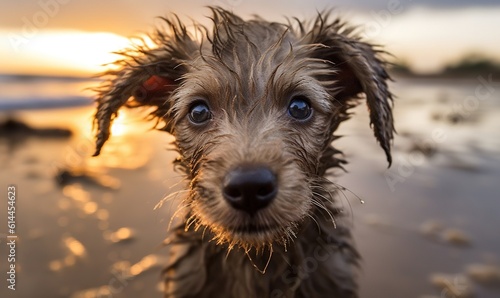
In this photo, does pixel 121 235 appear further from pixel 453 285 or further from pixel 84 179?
pixel 453 285

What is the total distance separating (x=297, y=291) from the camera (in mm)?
3850

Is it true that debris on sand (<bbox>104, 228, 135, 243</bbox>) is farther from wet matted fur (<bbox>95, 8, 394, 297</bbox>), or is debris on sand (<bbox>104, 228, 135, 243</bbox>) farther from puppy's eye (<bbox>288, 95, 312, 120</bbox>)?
puppy's eye (<bbox>288, 95, 312, 120</bbox>)

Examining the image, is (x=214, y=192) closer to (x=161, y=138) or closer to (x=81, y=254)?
(x=81, y=254)

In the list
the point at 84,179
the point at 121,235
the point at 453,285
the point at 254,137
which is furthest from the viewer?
the point at 84,179

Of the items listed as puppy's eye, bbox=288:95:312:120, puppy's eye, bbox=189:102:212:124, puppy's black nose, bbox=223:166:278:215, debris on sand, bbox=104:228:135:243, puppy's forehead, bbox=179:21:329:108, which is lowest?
debris on sand, bbox=104:228:135:243

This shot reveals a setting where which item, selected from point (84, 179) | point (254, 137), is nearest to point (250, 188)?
point (254, 137)

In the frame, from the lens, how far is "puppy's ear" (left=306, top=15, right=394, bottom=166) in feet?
12.6

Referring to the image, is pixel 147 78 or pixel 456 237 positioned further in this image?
pixel 456 237

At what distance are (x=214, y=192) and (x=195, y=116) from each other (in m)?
0.80

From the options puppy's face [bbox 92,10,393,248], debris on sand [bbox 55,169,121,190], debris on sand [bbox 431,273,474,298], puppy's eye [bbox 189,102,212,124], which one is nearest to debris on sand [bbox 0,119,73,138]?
debris on sand [bbox 55,169,121,190]

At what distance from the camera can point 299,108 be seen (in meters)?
3.70

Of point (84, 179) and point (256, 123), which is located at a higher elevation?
point (256, 123)

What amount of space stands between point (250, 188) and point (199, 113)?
→ 1.05m

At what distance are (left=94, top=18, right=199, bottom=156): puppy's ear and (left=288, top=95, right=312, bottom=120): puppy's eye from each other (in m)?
0.96
